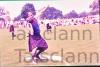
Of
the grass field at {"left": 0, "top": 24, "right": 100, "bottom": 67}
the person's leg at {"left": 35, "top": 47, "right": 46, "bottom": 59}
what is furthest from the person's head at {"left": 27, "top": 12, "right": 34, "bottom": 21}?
the person's leg at {"left": 35, "top": 47, "right": 46, "bottom": 59}

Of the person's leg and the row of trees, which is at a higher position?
the row of trees

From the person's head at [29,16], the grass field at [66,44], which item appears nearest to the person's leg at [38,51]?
the grass field at [66,44]

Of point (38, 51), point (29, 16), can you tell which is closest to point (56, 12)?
point (29, 16)

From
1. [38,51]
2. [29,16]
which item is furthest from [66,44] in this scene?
[29,16]

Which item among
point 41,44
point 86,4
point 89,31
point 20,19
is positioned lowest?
point 41,44

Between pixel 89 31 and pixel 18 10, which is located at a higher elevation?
pixel 18 10

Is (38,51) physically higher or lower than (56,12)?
lower

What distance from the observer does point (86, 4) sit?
1844 millimetres

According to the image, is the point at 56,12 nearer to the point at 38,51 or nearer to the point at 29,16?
the point at 29,16

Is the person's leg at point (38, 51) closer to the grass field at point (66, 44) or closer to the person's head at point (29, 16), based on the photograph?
the grass field at point (66, 44)

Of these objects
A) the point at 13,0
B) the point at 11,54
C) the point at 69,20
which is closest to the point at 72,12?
the point at 69,20

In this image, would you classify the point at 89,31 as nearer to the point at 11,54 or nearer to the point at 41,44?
the point at 41,44

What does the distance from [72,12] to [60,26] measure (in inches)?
6.8

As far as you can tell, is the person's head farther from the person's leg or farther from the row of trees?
the person's leg
